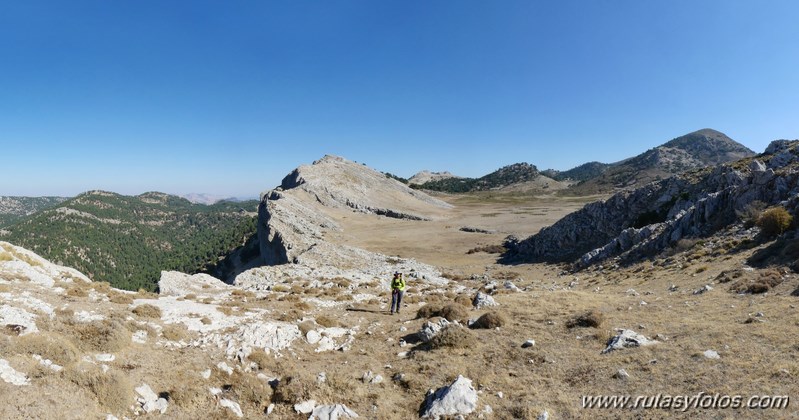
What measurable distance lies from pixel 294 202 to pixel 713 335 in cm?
8016

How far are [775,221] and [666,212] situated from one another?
19931 millimetres

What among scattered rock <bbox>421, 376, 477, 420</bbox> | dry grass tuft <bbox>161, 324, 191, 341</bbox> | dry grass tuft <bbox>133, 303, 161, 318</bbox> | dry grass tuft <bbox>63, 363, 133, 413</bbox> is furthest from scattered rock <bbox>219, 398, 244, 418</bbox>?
dry grass tuft <bbox>133, 303, 161, 318</bbox>

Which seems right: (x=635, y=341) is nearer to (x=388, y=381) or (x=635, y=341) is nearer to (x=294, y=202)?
(x=388, y=381)

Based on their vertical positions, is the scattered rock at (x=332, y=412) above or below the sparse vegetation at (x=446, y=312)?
below

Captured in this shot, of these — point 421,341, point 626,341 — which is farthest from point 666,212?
point 421,341

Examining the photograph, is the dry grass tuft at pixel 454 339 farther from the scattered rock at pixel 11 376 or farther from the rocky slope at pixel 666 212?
the rocky slope at pixel 666 212

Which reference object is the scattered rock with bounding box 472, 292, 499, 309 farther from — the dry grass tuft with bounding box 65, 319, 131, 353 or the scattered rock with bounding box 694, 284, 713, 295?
the dry grass tuft with bounding box 65, 319, 131, 353

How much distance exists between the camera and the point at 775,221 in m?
22.2

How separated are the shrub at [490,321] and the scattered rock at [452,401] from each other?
5.63 m

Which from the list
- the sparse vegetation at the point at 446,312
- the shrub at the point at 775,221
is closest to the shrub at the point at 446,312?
the sparse vegetation at the point at 446,312

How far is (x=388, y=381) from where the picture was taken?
12.0 m

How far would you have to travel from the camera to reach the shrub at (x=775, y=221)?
71.6 ft

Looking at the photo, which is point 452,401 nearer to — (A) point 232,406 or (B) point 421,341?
(B) point 421,341

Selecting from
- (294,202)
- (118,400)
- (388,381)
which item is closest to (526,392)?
(388,381)
